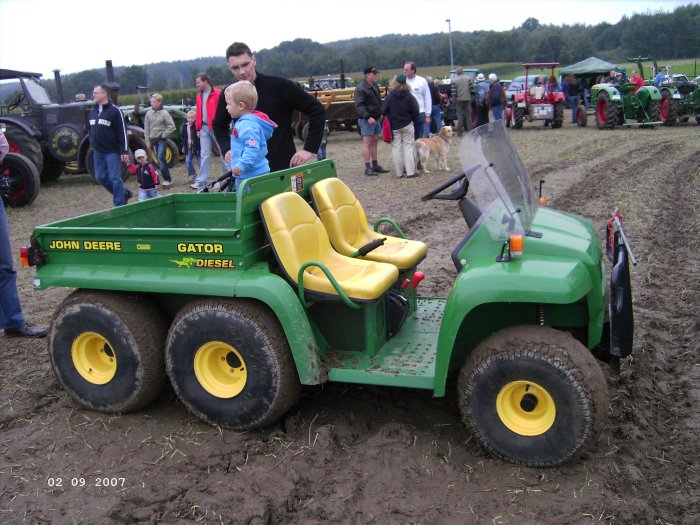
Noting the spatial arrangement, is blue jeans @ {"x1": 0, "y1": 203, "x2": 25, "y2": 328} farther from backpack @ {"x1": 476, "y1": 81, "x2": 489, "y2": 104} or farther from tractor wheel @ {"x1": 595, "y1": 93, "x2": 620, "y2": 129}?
tractor wheel @ {"x1": 595, "y1": 93, "x2": 620, "y2": 129}

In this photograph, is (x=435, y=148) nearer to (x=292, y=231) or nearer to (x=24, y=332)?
(x=24, y=332)

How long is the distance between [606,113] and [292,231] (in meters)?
17.4

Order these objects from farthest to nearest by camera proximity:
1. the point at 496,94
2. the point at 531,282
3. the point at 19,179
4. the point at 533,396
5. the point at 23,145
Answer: the point at 496,94 < the point at 23,145 < the point at 19,179 < the point at 533,396 < the point at 531,282

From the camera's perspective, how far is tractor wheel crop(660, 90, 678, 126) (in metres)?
18.3

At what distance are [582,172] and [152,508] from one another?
10.2 metres

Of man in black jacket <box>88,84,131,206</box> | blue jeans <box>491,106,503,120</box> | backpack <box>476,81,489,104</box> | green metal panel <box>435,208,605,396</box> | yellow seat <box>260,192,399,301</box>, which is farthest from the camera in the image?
backpack <box>476,81,489,104</box>

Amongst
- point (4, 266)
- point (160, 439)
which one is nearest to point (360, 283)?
point (160, 439)

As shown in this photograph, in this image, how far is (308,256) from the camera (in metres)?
3.95

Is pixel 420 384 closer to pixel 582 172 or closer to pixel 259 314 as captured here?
pixel 259 314

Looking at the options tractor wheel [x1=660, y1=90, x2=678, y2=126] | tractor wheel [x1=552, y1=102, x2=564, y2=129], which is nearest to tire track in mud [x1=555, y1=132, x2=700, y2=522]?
tractor wheel [x1=660, y1=90, x2=678, y2=126]

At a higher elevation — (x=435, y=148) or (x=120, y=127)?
(x=120, y=127)

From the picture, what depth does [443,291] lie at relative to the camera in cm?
577

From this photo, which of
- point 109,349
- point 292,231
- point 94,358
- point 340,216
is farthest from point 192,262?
point 340,216
